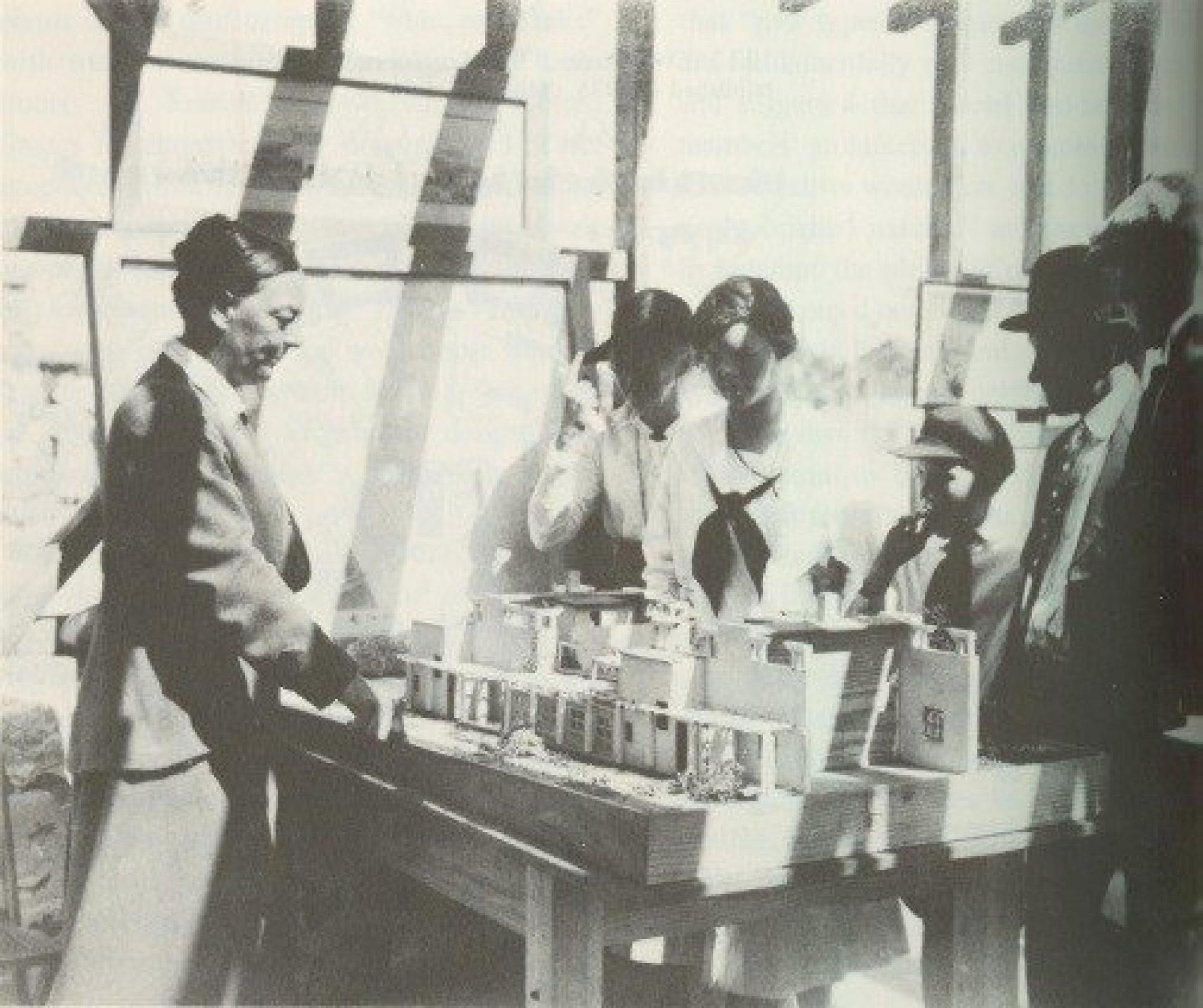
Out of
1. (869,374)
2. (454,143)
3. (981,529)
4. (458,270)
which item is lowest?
(981,529)

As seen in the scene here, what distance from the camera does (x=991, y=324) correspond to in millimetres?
3314

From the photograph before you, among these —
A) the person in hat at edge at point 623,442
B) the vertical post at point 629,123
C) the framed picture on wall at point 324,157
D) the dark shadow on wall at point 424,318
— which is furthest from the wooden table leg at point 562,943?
the vertical post at point 629,123

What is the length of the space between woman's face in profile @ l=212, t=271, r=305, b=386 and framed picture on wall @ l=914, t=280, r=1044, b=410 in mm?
1430

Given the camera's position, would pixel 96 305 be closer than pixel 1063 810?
No

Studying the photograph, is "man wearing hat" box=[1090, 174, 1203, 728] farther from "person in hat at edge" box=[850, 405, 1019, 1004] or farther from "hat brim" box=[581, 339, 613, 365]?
"hat brim" box=[581, 339, 613, 365]

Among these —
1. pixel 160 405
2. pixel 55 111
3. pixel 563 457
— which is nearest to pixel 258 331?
pixel 160 405

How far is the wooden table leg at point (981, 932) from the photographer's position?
2797mm

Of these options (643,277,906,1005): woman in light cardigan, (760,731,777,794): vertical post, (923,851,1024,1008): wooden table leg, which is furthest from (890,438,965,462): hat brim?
(760,731,777,794): vertical post

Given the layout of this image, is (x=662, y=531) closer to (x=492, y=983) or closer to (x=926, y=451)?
(x=926, y=451)

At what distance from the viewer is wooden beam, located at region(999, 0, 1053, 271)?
3.27 m

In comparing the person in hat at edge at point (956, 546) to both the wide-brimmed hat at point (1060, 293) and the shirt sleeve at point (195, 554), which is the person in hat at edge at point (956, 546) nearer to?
the wide-brimmed hat at point (1060, 293)

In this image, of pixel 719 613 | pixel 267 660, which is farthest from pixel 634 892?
pixel 719 613

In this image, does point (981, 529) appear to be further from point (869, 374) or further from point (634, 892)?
point (634, 892)

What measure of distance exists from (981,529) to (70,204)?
213cm
